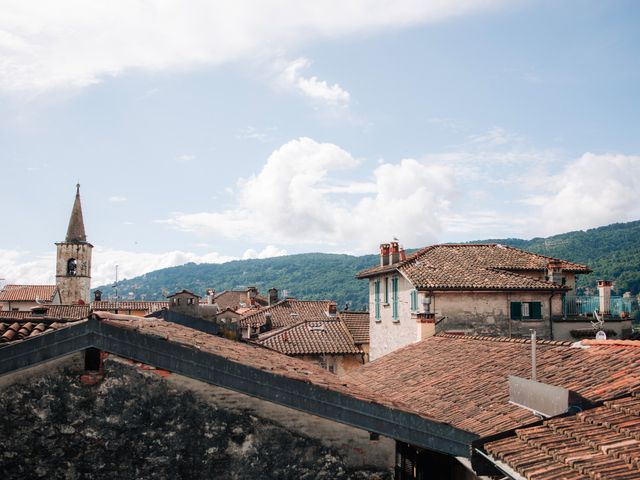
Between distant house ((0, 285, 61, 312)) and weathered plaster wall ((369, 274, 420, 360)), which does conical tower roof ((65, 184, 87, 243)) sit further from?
weathered plaster wall ((369, 274, 420, 360))

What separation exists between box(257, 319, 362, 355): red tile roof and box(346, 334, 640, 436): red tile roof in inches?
691

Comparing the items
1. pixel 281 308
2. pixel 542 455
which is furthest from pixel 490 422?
pixel 281 308

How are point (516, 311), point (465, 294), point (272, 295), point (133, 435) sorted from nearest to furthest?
point (133, 435)
point (465, 294)
point (516, 311)
point (272, 295)

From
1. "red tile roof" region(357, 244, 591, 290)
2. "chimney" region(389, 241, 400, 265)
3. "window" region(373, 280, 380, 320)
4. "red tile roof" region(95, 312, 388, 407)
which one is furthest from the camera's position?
"window" region(373, 280, 380, 320)

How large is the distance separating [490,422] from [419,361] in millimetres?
7365

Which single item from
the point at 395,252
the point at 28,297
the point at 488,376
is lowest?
the point at 28,297

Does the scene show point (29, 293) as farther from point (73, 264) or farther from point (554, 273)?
point (554, 273)

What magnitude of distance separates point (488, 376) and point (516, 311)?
15.6m

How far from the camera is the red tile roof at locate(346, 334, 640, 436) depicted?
8.68 m

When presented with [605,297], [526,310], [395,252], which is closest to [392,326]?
[395,252]

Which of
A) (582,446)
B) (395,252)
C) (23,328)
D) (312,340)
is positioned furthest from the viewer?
(312,340)

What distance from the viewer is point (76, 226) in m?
76.5

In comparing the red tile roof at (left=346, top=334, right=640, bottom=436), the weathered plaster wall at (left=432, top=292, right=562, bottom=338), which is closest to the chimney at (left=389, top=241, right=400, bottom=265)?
the weathered plaster wall at (left=432, top=292, right=562, bottom=338)

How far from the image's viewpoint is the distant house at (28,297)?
249ft
